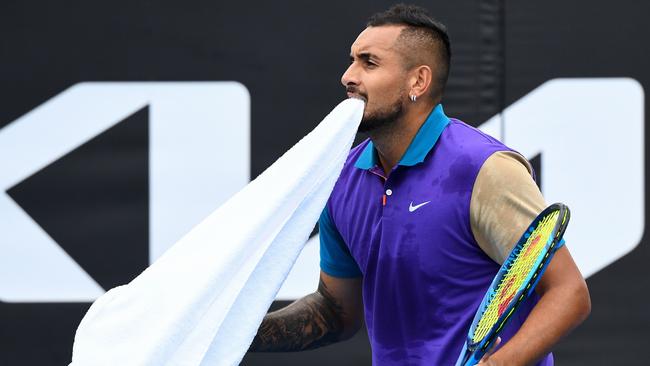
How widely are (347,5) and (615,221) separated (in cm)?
108

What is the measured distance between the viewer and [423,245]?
8.60ft

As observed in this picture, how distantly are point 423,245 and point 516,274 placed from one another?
383mm

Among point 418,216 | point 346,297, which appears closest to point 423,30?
point 418,216

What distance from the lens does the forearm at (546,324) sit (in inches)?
90.7

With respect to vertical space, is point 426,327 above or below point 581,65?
below

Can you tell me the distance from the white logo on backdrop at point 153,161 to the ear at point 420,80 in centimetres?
117

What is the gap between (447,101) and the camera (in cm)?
388

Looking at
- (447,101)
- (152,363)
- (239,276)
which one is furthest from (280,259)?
(447,101)

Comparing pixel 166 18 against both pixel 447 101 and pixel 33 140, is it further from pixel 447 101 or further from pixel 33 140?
pixel 447 101

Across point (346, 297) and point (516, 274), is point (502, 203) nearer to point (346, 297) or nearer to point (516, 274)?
point (516, 274)

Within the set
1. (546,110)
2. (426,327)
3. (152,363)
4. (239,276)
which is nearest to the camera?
(152,363)

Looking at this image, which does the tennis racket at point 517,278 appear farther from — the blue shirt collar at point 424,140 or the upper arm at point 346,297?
the upper arm at point 346,297

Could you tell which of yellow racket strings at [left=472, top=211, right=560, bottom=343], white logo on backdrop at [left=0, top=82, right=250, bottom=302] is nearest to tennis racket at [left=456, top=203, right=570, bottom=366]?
yellow racket strings at [left=472, top=211, right=560, bottom=343]

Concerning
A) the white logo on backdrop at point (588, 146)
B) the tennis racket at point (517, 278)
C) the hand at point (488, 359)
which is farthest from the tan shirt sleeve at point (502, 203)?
the white logo on backdrop at point (588, 146)
